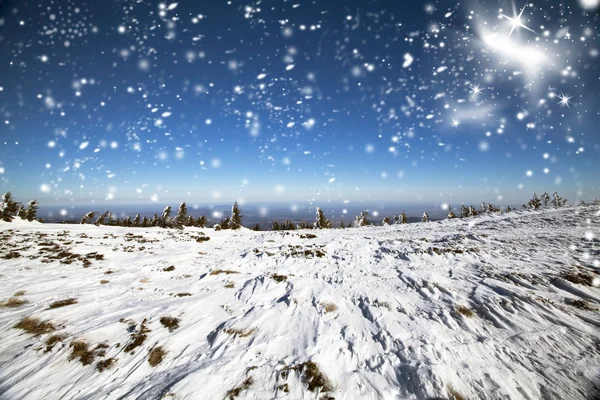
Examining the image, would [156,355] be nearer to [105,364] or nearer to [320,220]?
[105,364]

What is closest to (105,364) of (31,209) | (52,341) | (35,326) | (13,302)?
(52,341)

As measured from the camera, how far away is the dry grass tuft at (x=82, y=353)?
5364 millimetres

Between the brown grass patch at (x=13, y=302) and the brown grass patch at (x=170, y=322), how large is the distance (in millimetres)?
6061

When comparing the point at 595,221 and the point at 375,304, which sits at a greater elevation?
the point at 595,221

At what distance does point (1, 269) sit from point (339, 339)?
17784 millimetres

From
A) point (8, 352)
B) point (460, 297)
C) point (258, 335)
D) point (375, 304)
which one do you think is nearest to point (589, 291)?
point (460, 297)

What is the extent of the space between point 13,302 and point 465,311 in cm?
1549

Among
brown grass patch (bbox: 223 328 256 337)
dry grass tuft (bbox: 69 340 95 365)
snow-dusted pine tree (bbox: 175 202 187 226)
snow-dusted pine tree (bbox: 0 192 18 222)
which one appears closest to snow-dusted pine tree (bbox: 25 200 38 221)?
snow-dusted pine tree (bbox: 0 192 18 222)

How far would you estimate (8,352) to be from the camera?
18.9ft

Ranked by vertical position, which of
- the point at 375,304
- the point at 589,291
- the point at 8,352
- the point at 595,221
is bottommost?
the point at 8,352

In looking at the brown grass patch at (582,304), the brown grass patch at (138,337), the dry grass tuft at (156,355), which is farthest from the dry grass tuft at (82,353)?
the brown grass patch at (582,304)

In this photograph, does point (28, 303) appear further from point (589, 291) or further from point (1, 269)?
point (589, 291)

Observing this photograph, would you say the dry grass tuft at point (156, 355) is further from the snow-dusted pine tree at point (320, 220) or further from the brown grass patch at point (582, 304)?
the snow-dusted pine tree at point (320, 220)

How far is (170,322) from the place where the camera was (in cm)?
675
